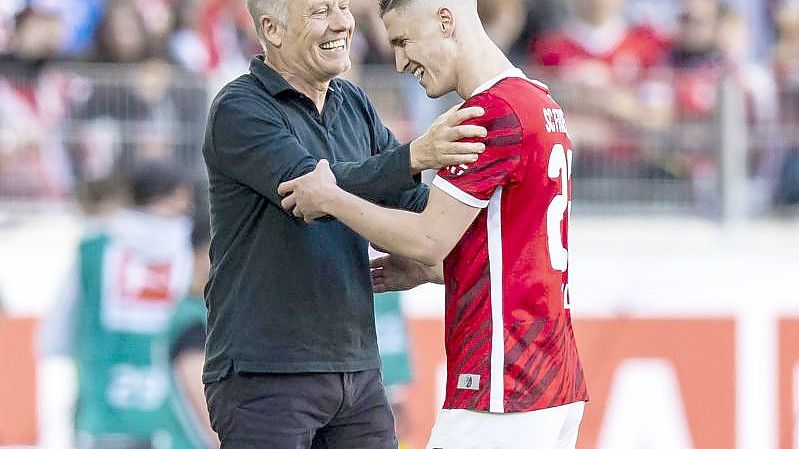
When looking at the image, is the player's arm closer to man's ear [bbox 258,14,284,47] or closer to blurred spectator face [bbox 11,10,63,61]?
man's ear [bbox 258,14,284,47]

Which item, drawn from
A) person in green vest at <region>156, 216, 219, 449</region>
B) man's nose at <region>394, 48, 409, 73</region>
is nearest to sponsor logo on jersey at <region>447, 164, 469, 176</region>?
man's nose at <region>394, 48, 409, 73</region>

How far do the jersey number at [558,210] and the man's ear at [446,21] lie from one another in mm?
437

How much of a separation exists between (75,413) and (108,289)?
0.74 meters

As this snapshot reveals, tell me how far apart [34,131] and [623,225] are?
11.9 feet

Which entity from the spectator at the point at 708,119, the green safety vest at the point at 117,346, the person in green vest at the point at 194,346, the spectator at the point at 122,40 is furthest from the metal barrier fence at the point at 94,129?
the spectator at the point at 708,119

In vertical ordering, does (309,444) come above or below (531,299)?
below

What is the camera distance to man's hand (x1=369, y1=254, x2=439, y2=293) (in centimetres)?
506

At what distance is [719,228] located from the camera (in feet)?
32.3

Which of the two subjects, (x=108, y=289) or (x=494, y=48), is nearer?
(x=494, y=48)

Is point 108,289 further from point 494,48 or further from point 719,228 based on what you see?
point 494,48

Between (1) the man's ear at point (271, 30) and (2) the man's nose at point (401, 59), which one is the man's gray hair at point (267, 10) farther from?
(2) the man's nose at point (401, 59)


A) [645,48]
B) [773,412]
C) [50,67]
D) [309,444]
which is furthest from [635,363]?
[309,444]

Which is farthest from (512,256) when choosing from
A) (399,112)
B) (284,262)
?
(399,112)

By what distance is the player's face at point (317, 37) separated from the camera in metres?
4.71
